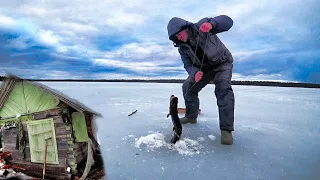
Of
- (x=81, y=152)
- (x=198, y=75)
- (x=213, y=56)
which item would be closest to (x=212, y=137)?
(x=198, y=75)

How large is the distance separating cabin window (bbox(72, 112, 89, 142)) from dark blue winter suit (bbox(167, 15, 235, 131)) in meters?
2.00

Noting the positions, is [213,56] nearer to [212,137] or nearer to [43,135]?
[212,137]

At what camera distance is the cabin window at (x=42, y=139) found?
104 inches

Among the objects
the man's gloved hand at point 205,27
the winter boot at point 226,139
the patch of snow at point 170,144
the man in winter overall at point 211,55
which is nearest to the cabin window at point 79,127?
the patch of snow at point 170,144

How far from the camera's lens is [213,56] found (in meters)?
4.22

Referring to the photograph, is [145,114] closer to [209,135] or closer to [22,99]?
[209,135]

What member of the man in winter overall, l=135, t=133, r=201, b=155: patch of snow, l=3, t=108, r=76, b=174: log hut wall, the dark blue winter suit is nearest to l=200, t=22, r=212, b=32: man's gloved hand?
the man in winter overall

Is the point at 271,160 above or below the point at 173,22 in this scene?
below

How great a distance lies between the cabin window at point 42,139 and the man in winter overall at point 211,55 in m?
2.19

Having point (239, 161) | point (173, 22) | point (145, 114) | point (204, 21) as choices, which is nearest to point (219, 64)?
point (204, 21)

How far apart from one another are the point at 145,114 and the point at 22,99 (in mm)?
3664

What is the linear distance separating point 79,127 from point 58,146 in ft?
1.40

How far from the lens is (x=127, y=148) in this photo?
3541 millimetres

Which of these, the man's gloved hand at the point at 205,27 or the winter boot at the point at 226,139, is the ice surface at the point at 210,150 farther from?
the man's gloved hand at the point at 205,27
